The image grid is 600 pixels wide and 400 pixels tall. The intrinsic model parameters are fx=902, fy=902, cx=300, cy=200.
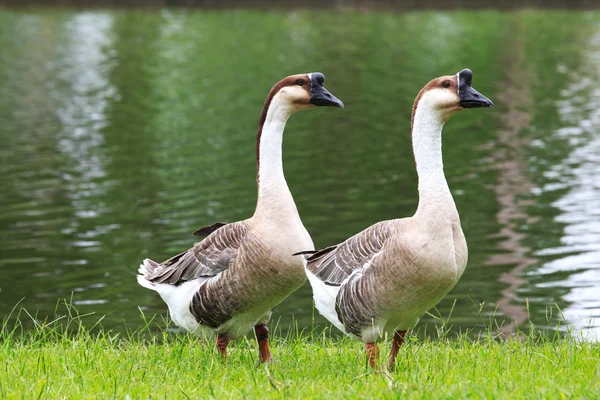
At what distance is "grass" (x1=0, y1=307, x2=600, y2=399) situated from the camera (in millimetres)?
5301

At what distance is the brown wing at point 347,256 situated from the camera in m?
6.18

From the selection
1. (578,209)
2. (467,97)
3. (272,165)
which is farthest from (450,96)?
(578,209)

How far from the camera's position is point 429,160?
237 inches

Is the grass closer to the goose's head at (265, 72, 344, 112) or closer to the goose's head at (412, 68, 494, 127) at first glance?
the goose's head at (412, 68, 494, 127)

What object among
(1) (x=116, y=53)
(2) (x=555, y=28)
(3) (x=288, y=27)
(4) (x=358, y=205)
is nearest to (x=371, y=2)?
(3) (x=288, y=27)

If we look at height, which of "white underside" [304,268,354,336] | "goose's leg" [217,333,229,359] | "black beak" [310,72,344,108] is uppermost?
"black beak" [310,72,344,108]

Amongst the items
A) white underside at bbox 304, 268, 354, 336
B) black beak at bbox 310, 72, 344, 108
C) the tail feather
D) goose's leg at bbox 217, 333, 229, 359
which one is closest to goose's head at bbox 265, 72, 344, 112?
black beak at bbox 310, 72, 344, 108

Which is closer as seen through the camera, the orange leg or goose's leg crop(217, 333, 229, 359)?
the orange leg

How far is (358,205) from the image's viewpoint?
57.3 feet

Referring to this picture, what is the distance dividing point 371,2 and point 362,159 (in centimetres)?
5186

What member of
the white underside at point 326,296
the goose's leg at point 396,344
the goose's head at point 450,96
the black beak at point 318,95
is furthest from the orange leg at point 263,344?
the goose's head at point 450,96

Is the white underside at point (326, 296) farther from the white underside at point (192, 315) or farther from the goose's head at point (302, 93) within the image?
the goose's head at point (302, 93)

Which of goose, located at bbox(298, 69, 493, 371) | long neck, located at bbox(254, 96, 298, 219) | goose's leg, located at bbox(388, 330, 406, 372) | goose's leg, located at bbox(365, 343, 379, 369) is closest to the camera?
goose, located at bbox(298, 69, 493, 371)

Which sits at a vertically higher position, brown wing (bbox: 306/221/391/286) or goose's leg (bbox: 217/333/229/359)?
brown wing (bbox: 306/221/391/286)
